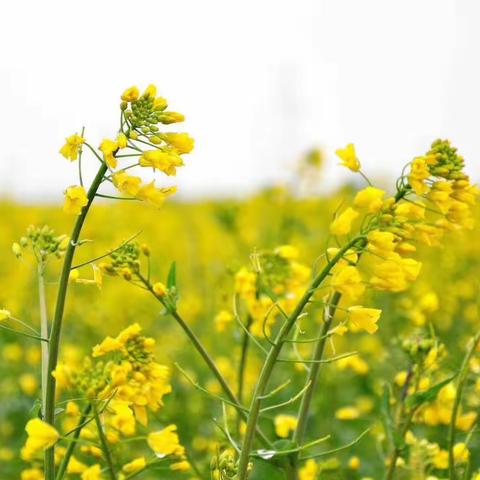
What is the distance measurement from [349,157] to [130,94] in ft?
1.86

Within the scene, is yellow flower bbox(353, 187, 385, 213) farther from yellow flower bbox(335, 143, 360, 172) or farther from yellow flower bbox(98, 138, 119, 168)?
yellow flower bbox(98, 138, 119, 168)

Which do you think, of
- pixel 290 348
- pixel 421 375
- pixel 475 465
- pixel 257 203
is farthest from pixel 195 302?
pixel 257 203

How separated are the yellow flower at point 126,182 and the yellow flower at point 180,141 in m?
0.12

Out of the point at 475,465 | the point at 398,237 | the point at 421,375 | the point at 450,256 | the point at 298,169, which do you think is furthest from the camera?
the point at 298,169

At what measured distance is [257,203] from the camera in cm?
1088

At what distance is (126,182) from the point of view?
6.28ft

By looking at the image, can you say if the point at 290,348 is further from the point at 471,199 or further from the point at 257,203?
the point at 257,203

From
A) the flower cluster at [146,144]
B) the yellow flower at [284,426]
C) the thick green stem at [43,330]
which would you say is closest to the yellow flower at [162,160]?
the flower cluster at [146,144]

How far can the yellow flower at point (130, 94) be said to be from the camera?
1.92 meters

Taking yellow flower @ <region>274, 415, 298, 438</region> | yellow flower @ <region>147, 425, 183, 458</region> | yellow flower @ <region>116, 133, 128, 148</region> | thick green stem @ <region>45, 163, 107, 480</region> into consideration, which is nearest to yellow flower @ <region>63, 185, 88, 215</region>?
thick green stem @ <region>45, 163, 107, 480</region>

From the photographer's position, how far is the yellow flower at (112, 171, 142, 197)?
6.24ft

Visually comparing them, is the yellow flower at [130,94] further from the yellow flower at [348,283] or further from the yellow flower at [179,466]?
the yellow flower at [179,466]

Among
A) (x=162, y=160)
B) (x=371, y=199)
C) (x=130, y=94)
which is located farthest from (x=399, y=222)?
(x=130, y=94)

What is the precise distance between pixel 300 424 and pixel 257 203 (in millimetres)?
8666
